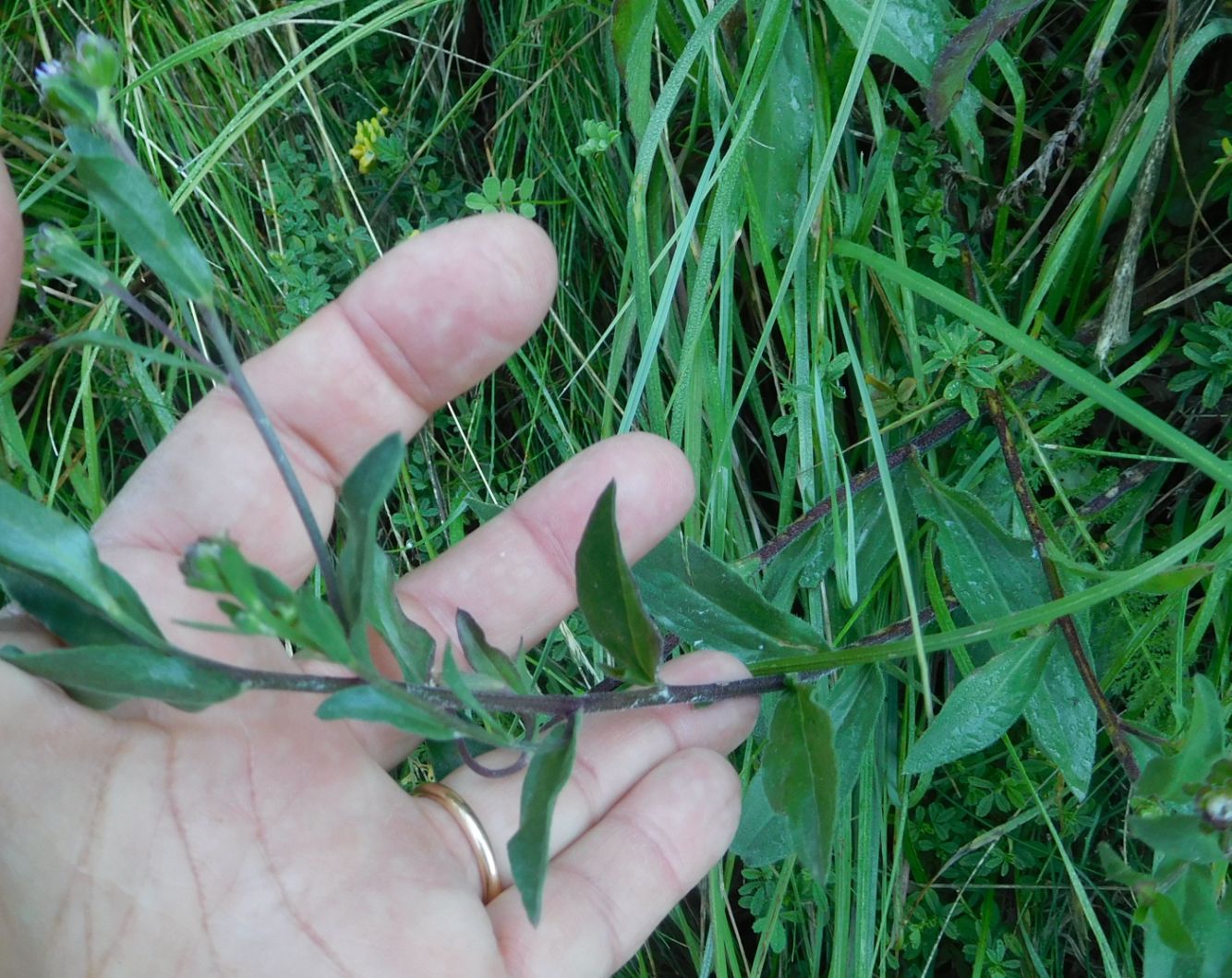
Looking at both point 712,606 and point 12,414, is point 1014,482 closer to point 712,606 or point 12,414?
point 712,606

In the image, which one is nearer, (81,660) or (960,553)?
(81,660)

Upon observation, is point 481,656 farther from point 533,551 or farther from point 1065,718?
point 1065,718

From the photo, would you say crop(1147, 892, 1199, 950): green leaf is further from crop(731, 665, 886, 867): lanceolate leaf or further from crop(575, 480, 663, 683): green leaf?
crop(575, 480, 663, 683): green leaf

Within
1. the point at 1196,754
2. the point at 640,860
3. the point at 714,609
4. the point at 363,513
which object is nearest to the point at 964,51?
the point at 714,609

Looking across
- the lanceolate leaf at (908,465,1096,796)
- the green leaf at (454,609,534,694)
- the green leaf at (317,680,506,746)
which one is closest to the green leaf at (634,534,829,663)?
the lanceolate leaf at (908,465,1096,796)

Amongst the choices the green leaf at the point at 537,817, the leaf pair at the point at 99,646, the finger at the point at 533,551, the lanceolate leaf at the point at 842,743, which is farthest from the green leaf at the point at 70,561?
the lanceolate leaf at the point at 842,743

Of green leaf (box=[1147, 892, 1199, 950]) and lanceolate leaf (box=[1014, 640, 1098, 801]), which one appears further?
lanceolate leaf (box=[1014, 640, 1098, 801])

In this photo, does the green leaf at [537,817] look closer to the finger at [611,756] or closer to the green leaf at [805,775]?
the green leaf at [805,775]

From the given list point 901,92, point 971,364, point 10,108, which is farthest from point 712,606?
point 10,108
